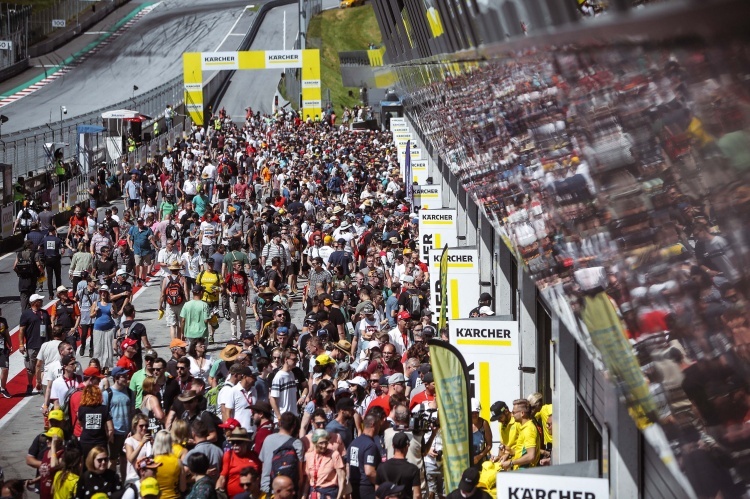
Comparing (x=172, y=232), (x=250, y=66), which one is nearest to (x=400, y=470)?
(x=172, y=232)

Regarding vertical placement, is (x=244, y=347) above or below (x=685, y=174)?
below

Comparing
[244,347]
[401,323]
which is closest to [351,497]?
[244,347]

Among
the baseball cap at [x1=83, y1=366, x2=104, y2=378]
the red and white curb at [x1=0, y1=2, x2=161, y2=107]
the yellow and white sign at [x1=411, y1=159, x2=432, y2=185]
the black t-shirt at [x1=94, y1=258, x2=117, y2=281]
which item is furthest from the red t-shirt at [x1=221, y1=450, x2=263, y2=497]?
the red and white curb at [x1=0, y1=2, x2=161, y2=107]

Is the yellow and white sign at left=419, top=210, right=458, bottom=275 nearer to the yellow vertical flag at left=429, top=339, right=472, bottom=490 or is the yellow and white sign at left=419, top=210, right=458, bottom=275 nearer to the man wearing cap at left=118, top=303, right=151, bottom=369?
the man wearing cap at left=118, top=303, right=151, bottom=369

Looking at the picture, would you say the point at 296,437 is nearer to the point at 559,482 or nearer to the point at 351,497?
the point at 351,497

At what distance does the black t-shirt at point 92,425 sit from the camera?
11.6m

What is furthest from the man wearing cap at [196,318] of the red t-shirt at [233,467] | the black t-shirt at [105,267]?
the red t-shirt at [233,467]

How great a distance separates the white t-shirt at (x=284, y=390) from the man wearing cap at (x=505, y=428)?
2579 mm

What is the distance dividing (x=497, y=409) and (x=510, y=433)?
0.23 m

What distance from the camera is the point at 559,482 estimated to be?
686 centimetres

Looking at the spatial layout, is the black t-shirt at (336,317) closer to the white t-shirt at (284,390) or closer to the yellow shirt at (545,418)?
the white t-shirt at (284,390)

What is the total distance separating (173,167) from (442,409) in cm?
2893

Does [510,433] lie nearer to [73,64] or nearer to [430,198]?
[430,198]

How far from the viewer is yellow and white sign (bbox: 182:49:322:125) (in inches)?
2239
